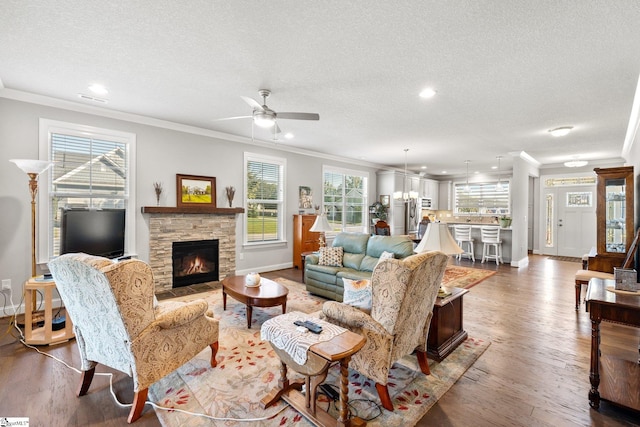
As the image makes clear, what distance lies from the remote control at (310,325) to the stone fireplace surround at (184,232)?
3.15 metres

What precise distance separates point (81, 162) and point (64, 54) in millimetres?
1836

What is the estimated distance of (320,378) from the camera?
5.77 feet

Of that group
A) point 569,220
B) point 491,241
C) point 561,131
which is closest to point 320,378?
point 561,131

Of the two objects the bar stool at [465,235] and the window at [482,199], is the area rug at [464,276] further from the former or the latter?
the window at [482,199]

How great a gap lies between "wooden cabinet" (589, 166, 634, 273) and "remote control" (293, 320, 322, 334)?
Answer: 14.8ft

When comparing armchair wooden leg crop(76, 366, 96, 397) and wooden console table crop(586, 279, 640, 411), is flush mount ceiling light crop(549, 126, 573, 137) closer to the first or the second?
wooden console table crop(586, 279, 640, 411)

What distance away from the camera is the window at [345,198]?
24.7ft

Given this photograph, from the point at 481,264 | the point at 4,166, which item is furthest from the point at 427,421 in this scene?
the point at 481,264

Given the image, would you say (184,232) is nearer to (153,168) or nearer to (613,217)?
(153,168)

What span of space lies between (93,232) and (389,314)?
12.0 ft

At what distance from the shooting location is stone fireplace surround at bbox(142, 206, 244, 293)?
A: 181 inches

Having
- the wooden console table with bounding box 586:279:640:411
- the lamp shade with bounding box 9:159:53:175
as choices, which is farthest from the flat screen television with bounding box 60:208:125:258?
the wooden console table with bounding box 586:279:640:411

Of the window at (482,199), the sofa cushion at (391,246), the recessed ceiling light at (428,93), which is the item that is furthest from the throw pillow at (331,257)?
the window at (482,199)

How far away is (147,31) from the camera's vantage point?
2289 mm
